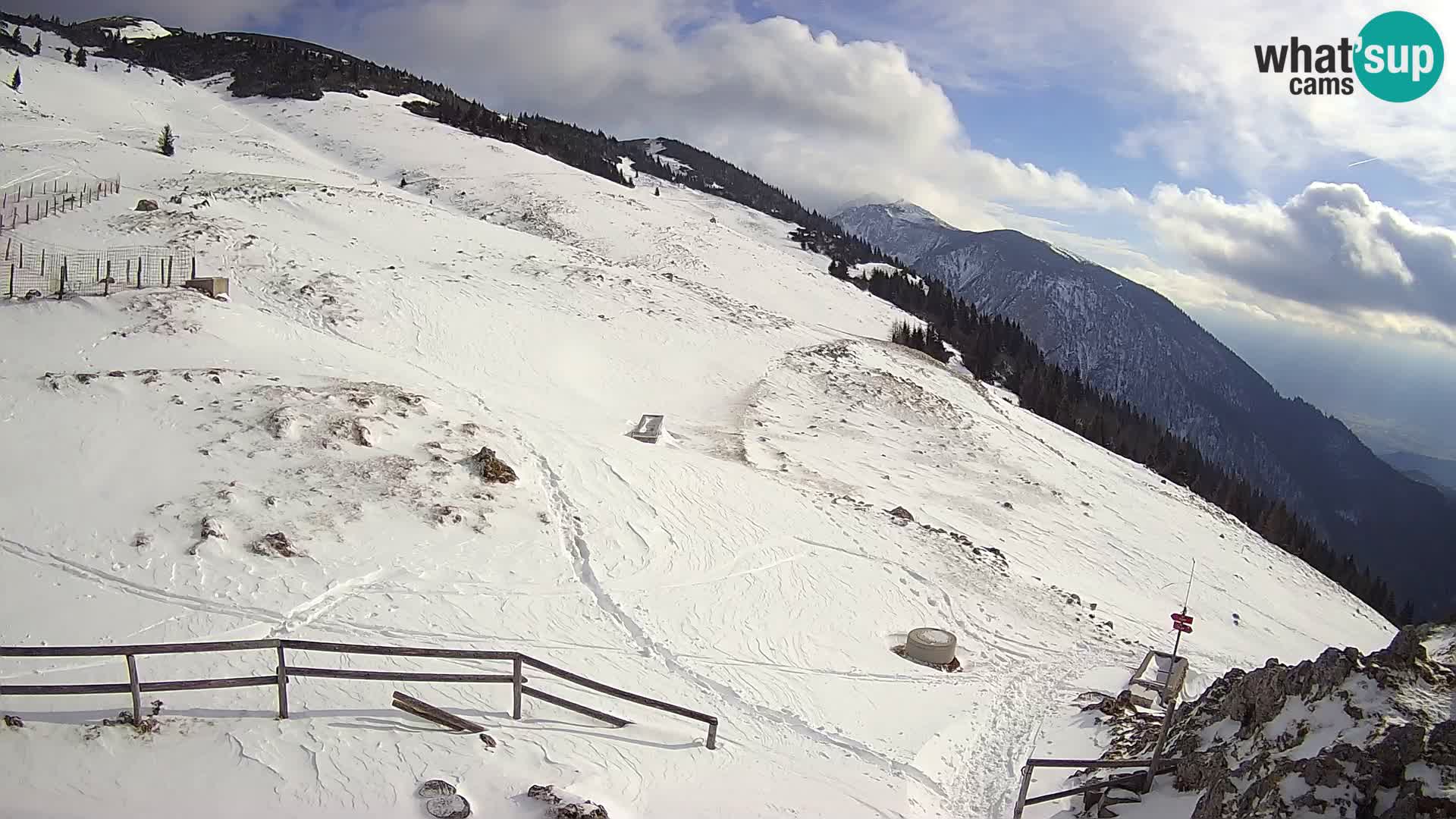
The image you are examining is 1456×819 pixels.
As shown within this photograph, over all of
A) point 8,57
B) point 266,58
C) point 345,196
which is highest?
point 266,58

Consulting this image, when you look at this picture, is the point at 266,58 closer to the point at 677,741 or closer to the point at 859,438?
the point at 859,438

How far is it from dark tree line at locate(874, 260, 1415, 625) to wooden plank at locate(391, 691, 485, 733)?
45604 millimetres

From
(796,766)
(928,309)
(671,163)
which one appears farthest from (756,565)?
(671,163)

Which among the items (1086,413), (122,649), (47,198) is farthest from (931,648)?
(1086,413)

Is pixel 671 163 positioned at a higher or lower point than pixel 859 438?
higher

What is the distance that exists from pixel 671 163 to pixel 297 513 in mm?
173893

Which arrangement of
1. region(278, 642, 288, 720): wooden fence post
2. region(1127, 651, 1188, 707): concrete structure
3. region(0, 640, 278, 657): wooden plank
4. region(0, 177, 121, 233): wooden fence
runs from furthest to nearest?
region(0, 177, 121, 233): wooden fence → region(1127, 651, 1188, 707): concrete structure → region(278, 642, 288, 720): wooden fence post → region(0, 640, 278, 657): wooden plank

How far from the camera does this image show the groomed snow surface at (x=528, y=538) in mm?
9219

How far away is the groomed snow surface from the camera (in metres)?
9.22

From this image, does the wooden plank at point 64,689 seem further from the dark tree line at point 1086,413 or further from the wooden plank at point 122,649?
the dark tree line at point 1086,413

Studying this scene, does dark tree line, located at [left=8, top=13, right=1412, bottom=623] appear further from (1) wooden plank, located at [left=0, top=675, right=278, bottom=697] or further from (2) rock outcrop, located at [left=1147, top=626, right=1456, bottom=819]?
(1) wooden plank, located at [left=0, top=675, right=278, bottom=697]

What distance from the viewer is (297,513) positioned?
14.8 metres

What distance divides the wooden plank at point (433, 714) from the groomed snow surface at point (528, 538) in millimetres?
162

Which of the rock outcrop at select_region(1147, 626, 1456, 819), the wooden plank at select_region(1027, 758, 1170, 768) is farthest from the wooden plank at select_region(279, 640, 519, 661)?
the rock outcrop at select_region(1147, 626, 1456, 819)
